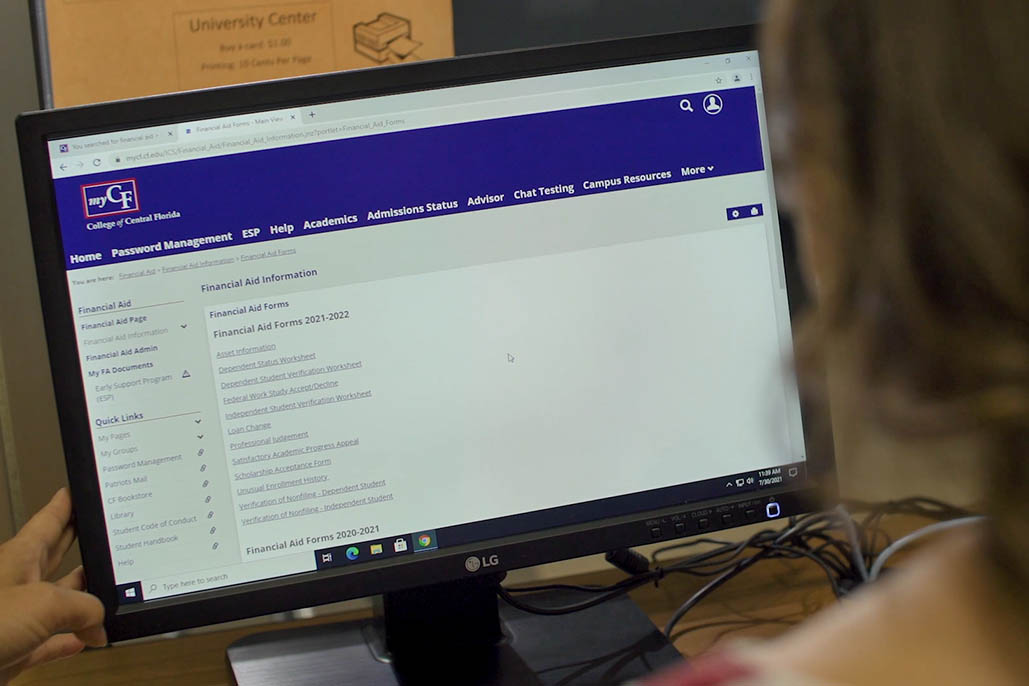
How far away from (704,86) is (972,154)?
0.42m

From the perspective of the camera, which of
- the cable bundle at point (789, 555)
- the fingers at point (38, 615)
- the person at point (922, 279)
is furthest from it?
the cable bundle at point (789, 555)

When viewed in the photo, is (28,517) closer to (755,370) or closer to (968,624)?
(755,370)

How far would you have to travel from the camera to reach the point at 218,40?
90cm

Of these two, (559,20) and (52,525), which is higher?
(559,20)

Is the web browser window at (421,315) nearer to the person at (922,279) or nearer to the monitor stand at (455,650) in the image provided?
the monitor stand at (455,650)

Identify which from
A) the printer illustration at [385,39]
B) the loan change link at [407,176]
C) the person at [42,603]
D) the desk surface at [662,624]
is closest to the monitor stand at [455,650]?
the desk surface at [662,624]

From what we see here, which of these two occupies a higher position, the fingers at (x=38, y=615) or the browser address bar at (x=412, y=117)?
the browser address bar at (x=412, y=117)

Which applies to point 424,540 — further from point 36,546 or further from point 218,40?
point 218,40

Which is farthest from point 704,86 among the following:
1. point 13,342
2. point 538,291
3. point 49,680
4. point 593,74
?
point 49,680

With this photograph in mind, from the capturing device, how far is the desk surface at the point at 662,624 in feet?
2.95

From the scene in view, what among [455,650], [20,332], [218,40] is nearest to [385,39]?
[218,40]

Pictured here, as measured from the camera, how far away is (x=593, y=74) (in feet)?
2.53

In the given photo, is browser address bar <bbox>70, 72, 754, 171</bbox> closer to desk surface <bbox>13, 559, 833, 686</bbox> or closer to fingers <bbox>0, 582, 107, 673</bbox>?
fingers <bbox>0, 582, 107, 673</bbox>

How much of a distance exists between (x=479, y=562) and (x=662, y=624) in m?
0.23
